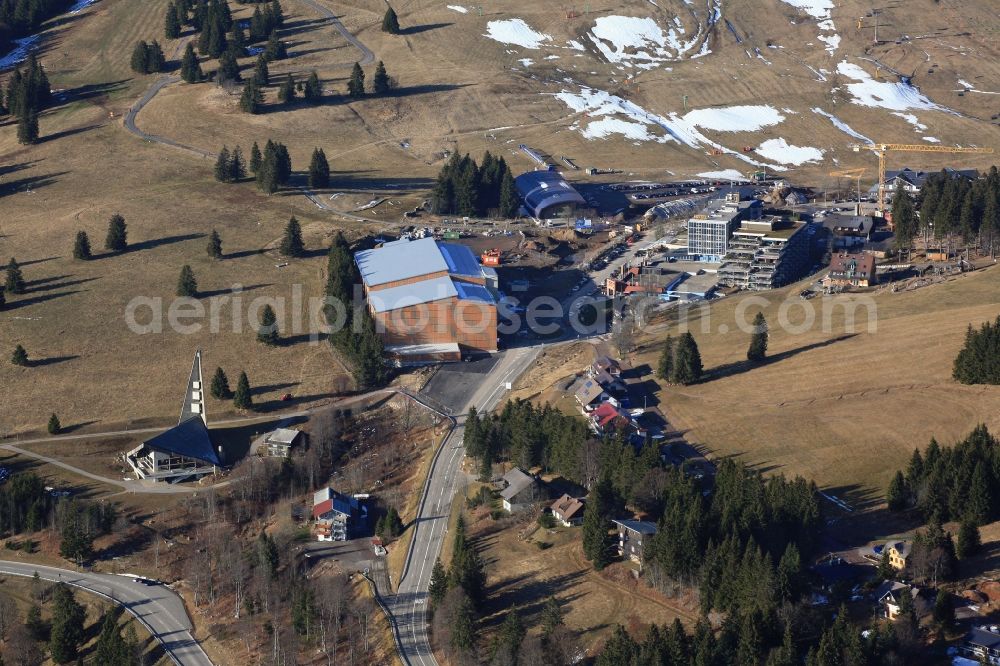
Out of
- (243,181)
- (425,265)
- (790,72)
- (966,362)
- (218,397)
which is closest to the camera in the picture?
(966,362)

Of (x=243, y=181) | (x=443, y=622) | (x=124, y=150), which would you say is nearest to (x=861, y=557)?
(x=443, y=622)

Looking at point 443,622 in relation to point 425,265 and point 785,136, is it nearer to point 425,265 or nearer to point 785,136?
point 425,265

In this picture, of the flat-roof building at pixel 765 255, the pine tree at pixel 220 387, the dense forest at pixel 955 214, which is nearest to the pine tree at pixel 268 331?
the pine tree at pixel 220 387

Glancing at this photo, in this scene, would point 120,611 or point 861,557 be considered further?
point 120,611

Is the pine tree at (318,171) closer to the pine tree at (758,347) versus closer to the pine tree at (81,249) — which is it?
the pine tree at (81,249)

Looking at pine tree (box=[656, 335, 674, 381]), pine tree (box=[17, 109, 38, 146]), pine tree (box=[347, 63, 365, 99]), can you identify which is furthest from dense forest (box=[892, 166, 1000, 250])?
pine tree (box=[17, 109, 38, 146])

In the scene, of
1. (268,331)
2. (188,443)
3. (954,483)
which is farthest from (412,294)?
(954,483)
